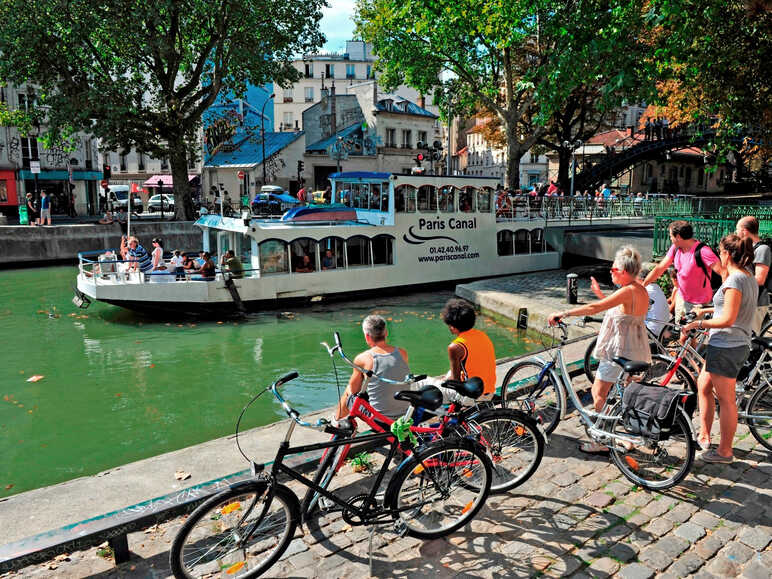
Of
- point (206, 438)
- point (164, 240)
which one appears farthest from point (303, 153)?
point (206, 438)

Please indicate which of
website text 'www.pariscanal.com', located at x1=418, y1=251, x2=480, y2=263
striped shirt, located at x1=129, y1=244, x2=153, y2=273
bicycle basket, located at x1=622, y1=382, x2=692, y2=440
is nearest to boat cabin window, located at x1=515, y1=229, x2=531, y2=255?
website text 'www.pariscanal.com', located at x1=418, y1=251, x2=480, y2=263

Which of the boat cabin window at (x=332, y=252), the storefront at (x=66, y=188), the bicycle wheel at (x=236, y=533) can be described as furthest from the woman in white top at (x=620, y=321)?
the storefront at (x=66, y=188)

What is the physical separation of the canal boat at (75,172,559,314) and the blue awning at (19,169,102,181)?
924 inches

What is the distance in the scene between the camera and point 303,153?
4912cm

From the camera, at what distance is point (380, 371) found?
15.7ft

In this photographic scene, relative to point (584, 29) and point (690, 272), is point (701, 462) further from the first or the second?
point (584, 29)

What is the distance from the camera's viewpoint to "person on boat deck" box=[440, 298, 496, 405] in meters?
4.90

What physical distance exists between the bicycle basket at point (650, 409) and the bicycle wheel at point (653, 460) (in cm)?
10

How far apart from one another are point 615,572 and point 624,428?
1.56m

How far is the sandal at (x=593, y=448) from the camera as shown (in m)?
5.50

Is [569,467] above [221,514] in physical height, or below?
below

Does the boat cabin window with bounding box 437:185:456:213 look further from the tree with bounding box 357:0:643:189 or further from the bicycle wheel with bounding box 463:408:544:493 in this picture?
the bicycle wheel with bounding box 463:408:544:493

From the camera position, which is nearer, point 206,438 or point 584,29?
point 206,438

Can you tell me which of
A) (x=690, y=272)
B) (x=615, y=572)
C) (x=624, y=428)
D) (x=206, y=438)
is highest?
(x=690, y=272)
